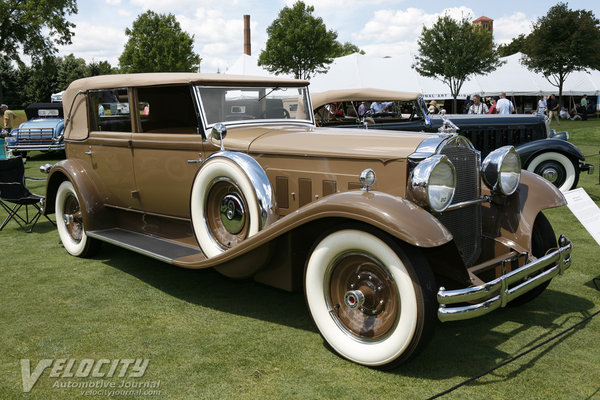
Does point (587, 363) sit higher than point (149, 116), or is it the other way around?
point (149, 116)

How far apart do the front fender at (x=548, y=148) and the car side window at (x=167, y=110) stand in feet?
19.8

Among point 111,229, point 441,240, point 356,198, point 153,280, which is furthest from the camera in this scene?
point 111,229

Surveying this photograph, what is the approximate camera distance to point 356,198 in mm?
3072

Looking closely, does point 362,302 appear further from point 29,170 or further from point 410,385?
point 29,170

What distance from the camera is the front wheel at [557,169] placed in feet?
28.4

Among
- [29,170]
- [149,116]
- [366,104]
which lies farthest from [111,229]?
[29,170]

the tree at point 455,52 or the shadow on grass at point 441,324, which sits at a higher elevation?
the tree at point 455,52

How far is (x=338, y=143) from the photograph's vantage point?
3.85 m

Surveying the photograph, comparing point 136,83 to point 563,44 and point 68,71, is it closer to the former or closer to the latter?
point 563,44

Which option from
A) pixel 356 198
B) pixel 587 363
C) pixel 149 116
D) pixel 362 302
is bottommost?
pixel 587 363

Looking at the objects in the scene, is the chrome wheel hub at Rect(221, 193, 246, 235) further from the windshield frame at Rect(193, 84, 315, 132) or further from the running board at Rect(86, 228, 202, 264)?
the windshield frame at Rect(193, 84, 315, 132)

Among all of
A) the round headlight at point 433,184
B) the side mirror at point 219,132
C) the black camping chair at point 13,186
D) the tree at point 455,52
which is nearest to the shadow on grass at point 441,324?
the round headlight at point 433,184

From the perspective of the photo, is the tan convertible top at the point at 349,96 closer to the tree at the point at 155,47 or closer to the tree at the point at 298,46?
the tree at the point at 298,46

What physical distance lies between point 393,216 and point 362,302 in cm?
62
